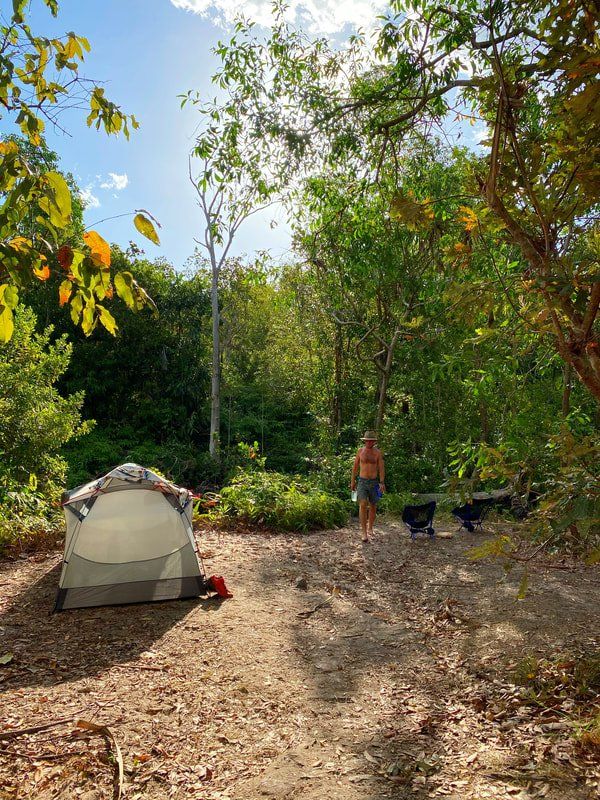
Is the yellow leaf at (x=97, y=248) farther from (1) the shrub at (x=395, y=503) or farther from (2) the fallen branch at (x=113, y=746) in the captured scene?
(1) the shrub at (x=395, y=503)

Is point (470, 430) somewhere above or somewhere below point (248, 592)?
above

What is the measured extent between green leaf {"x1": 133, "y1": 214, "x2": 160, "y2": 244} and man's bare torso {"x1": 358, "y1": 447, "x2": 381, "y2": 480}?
7068 millimetres

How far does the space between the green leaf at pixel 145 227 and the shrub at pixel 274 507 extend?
8.24 m

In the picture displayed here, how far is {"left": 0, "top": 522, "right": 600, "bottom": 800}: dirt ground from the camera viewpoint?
3.07 meters

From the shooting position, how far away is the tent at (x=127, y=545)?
18.8 feet

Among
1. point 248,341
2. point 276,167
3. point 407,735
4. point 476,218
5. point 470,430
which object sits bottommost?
point 407,735

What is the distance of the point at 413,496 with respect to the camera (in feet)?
39.4

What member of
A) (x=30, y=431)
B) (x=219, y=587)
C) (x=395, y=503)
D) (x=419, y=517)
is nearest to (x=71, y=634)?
(x=219, y=587)

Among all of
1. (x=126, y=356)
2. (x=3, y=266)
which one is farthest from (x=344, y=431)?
(x=3, y=266)

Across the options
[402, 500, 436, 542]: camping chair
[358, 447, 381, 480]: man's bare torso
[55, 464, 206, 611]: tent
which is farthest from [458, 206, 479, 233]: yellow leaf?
[402, 500, 436, 542]: camping chair

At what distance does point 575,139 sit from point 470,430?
10.8 meters

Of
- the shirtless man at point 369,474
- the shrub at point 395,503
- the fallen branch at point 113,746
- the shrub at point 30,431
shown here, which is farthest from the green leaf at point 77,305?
the shrub at point 395,503

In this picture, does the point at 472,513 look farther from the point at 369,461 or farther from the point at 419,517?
the point at 369,461

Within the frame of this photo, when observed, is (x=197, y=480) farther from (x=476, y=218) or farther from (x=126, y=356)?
(x=476, y=218)
